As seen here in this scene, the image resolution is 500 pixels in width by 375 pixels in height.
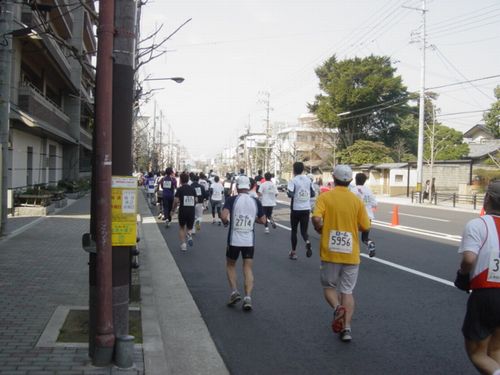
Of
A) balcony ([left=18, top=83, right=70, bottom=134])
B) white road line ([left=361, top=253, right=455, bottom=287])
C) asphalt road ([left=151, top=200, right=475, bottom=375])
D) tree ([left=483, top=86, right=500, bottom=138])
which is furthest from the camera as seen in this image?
tree ([left=483, top=86, right=500, bottom=138])

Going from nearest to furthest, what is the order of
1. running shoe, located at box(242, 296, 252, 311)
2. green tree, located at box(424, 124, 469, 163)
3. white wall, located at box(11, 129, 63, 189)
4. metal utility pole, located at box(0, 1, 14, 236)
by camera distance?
running shoe, located at box(242, 296, 252, 311) < metal utility pole, located at box(0, 1, 14, 236) < white wall, located at box(11, 129, 63, 189) < green tree, located at box(424, 124, 469, 163)

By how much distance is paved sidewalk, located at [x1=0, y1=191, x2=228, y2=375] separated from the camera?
456 cm

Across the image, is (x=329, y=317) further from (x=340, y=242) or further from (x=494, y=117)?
(x=494, y=117)

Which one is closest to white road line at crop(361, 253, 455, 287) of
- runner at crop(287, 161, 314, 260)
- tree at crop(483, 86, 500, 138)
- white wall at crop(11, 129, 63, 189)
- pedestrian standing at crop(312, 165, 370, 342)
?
runner at crop(287, 161, 314, 260)

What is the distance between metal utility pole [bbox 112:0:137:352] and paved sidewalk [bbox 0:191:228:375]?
503 mm

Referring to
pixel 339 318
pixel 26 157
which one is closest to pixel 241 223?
pixel 339 318

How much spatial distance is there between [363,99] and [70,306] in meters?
55.2

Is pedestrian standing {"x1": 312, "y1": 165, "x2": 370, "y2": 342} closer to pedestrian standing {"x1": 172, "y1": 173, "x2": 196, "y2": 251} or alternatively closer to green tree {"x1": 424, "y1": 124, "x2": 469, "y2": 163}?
pedestrian standing {"x1": 172, "y1": 173, "x2": 196, "y2": 251}

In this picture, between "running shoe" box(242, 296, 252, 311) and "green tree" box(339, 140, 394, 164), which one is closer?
"running shoe" box(242, 296, 252, 311)

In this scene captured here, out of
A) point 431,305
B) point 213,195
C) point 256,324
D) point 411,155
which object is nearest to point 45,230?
point 213,195

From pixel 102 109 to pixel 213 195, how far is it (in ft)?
46.0

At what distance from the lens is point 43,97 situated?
78.9ft

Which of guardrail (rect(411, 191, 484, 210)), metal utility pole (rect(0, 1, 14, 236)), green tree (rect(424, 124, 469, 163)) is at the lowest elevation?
guardrail (rect(411, 191, 484, 210))

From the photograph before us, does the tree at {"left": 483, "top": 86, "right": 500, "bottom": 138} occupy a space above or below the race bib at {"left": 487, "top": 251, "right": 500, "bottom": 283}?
above
